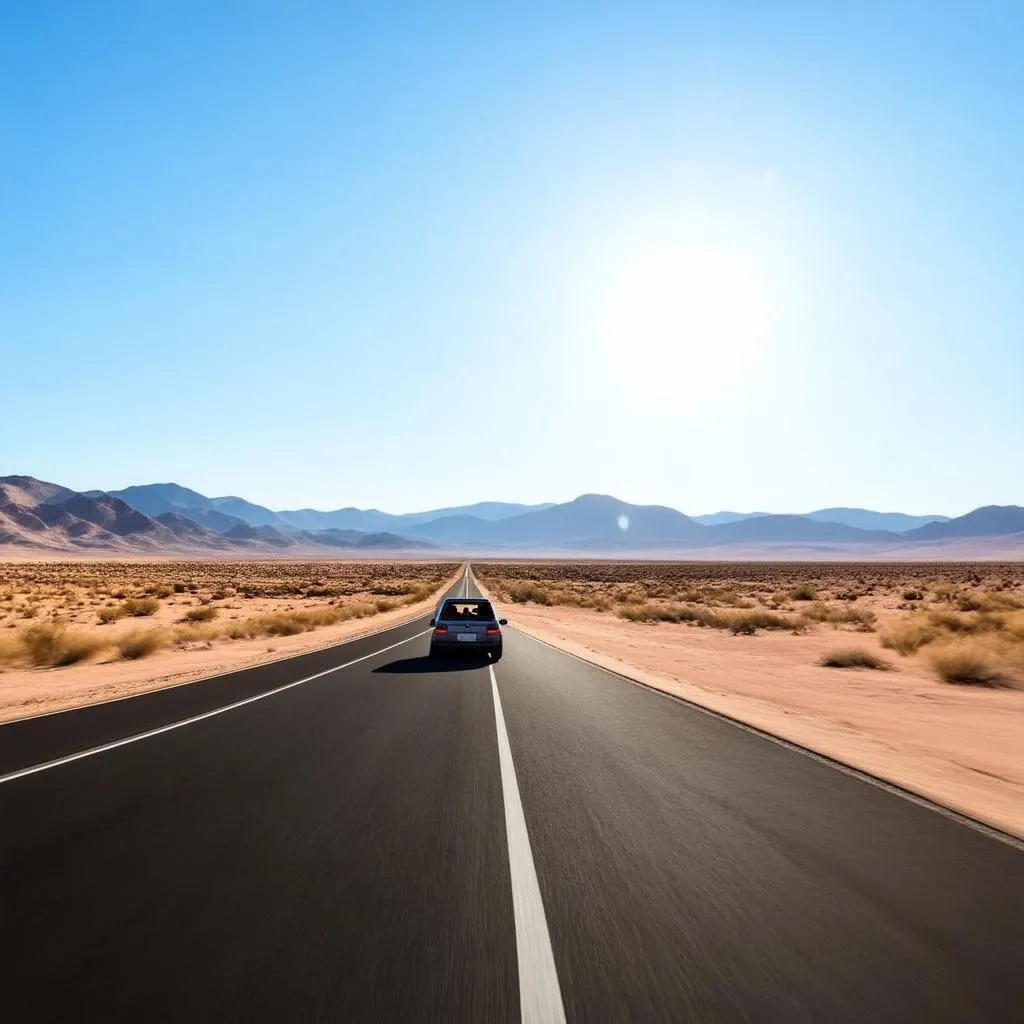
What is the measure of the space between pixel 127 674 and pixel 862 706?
15867mm

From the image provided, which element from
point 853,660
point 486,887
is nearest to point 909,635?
point 853,660

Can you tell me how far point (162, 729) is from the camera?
28.5ft

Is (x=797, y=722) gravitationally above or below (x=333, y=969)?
below

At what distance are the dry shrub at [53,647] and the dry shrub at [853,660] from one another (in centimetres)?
2016

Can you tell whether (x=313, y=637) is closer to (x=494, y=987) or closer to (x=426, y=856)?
(x=426, y=856)

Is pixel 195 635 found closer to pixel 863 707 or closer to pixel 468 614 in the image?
pixel 468 614

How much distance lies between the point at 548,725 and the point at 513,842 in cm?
427

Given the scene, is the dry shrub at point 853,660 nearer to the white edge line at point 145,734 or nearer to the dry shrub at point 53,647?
the white edge line at point 145,734

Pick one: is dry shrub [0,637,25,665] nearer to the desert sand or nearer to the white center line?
the desert sand

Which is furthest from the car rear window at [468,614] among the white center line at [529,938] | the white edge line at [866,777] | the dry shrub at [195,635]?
the dry shrub at [195,635]

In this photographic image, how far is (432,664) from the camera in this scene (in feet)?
51.1

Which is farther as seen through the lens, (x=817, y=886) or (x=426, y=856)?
(x=426, y=856)

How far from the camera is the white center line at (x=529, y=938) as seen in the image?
2.88m

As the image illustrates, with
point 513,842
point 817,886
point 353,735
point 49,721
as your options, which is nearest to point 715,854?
point 817,886
